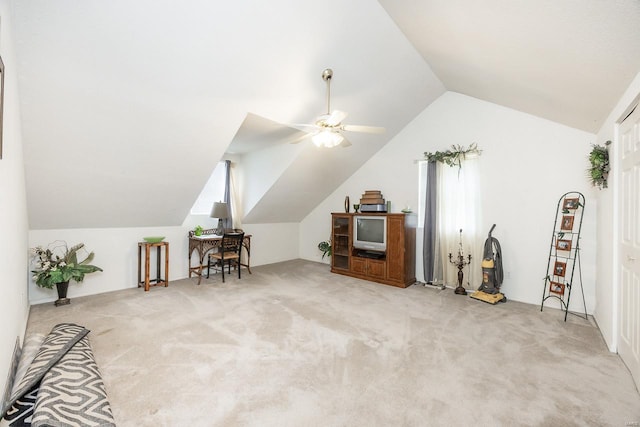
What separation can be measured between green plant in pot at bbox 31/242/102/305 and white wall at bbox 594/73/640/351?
18.7 ft

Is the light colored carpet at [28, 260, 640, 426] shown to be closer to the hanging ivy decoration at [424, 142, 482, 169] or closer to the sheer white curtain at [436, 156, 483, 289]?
the sheer white curtain at [436, 156, 483, 289]

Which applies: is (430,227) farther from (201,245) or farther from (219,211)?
(201,245)

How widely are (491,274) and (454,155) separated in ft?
5.98

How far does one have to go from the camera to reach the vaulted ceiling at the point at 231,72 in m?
1.94

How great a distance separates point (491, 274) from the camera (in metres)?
3.78

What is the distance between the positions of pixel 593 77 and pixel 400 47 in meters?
1.73

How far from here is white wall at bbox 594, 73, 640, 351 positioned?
243 cm

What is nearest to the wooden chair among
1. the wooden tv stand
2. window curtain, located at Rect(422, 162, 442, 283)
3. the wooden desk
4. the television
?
the wooden desk

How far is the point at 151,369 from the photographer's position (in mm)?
2131

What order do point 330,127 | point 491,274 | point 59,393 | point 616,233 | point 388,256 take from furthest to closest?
point 388,256
point 491,274
point 330,127
point 616,233
point 59,393

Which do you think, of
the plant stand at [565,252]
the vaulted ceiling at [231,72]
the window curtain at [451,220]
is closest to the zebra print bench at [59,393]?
the vaulted ceiling at [231,72]

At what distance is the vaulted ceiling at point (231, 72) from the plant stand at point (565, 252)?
950 millimetres

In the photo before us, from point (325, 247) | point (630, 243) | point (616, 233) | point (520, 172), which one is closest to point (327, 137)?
point (630, 243)

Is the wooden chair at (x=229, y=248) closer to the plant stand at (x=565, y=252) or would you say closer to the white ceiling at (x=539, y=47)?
the white ceiling at (x=539, y=47)
